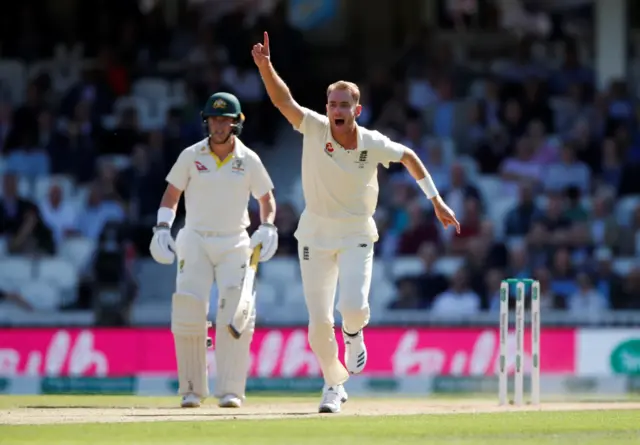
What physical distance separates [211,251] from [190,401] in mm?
960

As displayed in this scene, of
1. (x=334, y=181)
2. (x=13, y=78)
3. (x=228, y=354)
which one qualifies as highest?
(x=13, y=78)

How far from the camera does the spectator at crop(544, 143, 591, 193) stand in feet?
57.4

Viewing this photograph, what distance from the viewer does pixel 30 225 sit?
1673 cm

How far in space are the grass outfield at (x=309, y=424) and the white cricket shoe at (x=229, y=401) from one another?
A: 80mm

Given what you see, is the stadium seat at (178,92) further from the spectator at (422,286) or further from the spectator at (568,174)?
the spectator at (568,174)

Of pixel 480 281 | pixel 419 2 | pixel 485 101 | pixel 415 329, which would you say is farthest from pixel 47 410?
pixel 419 2

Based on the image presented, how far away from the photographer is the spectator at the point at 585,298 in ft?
52.4

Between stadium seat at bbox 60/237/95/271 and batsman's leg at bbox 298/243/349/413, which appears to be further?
stadium seat at bbox 60/237/95/271

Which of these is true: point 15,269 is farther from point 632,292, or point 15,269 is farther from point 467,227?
point 632,292

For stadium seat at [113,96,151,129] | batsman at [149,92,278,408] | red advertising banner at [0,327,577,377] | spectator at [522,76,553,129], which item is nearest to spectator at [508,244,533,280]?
red advertising banner at [0,327,577,377]

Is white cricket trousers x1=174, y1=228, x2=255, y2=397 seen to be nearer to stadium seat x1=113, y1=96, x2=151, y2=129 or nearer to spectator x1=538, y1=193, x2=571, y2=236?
spectator x1=538, y1=193, x2=571, y2=236

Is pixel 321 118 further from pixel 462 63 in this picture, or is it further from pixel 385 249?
pixel 462 63

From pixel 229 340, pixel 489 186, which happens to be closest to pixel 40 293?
pixel 489 186

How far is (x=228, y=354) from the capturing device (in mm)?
10211
